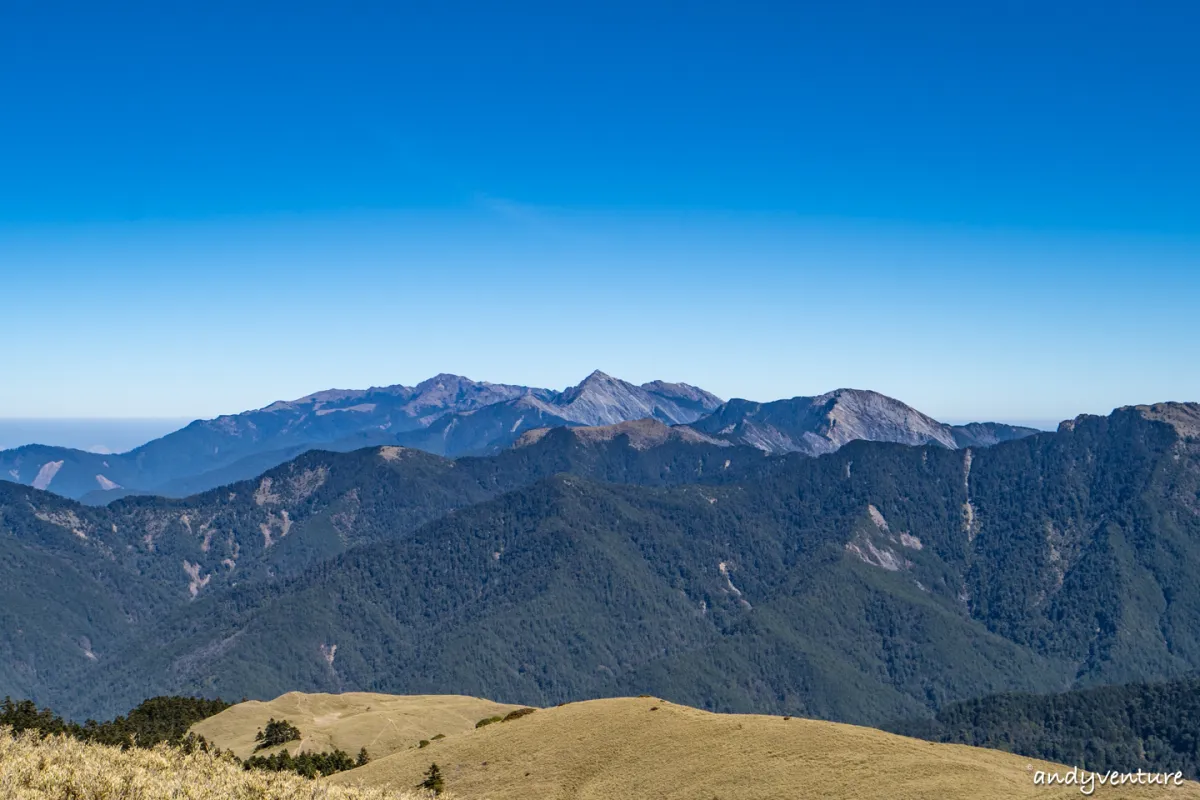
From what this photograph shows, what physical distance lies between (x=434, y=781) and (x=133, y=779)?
4850 centimetres

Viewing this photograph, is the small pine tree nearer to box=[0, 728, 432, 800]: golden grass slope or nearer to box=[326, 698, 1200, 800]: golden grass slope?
box=[326, 698, 1200, 800]: golden grass slope

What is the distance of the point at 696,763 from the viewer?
408 ft

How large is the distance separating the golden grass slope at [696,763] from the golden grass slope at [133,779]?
2262cm

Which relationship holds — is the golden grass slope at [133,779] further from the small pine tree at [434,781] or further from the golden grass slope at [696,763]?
the golden grass slope at [696,763]

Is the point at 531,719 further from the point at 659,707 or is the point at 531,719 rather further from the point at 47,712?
the point at 47,712

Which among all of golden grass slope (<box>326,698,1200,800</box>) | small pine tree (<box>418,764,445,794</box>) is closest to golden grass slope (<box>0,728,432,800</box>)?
small pine tree (<box>418,764,445,794</box>)

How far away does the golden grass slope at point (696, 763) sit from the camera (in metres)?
105

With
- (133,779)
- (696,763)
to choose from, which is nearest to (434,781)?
(696,763)

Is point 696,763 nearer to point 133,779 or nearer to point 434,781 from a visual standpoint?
point 434,781

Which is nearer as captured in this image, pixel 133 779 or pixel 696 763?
pixel 133 779

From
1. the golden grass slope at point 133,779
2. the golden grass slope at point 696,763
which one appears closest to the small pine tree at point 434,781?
the golden grass slope at point 696,763

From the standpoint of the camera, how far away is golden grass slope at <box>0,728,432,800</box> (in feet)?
272

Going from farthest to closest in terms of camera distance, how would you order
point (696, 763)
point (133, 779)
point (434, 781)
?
point (434, 781) → point (696, 763) → point (133, 779)

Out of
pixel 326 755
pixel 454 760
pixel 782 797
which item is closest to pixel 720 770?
pixel 782 797
